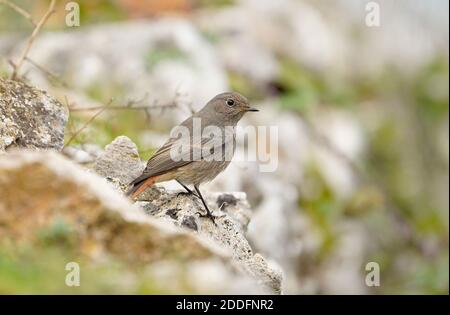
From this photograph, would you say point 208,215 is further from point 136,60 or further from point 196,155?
point 136,60

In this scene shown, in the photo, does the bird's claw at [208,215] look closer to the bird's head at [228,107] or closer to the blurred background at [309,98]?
the bird's head at [228,107]

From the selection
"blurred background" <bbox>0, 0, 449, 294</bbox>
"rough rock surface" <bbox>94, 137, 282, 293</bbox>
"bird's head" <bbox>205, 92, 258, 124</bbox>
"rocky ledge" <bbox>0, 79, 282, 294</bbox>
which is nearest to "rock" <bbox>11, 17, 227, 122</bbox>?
"blurred background" <bbox>0, 0, 449, 294</bbox>

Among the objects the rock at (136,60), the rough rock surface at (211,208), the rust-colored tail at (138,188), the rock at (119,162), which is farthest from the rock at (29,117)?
the rock at (136,60)

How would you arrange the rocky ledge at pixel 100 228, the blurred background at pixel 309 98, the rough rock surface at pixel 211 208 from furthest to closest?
the blurred background at pixel 309 98
the rough rock surface at pixel 211 208
the rocky ledge at pixel 100 228

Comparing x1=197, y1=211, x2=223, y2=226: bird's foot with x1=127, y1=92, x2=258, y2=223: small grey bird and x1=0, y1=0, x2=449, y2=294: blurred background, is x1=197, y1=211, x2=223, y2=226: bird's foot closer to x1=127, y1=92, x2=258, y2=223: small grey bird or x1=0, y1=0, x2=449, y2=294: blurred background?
x1=127, y1=92, x2=258, y2=223: small grey bird

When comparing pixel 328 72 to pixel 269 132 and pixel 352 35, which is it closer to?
pixel 352 35

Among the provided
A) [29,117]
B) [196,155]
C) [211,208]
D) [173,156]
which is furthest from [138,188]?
[29,117]
